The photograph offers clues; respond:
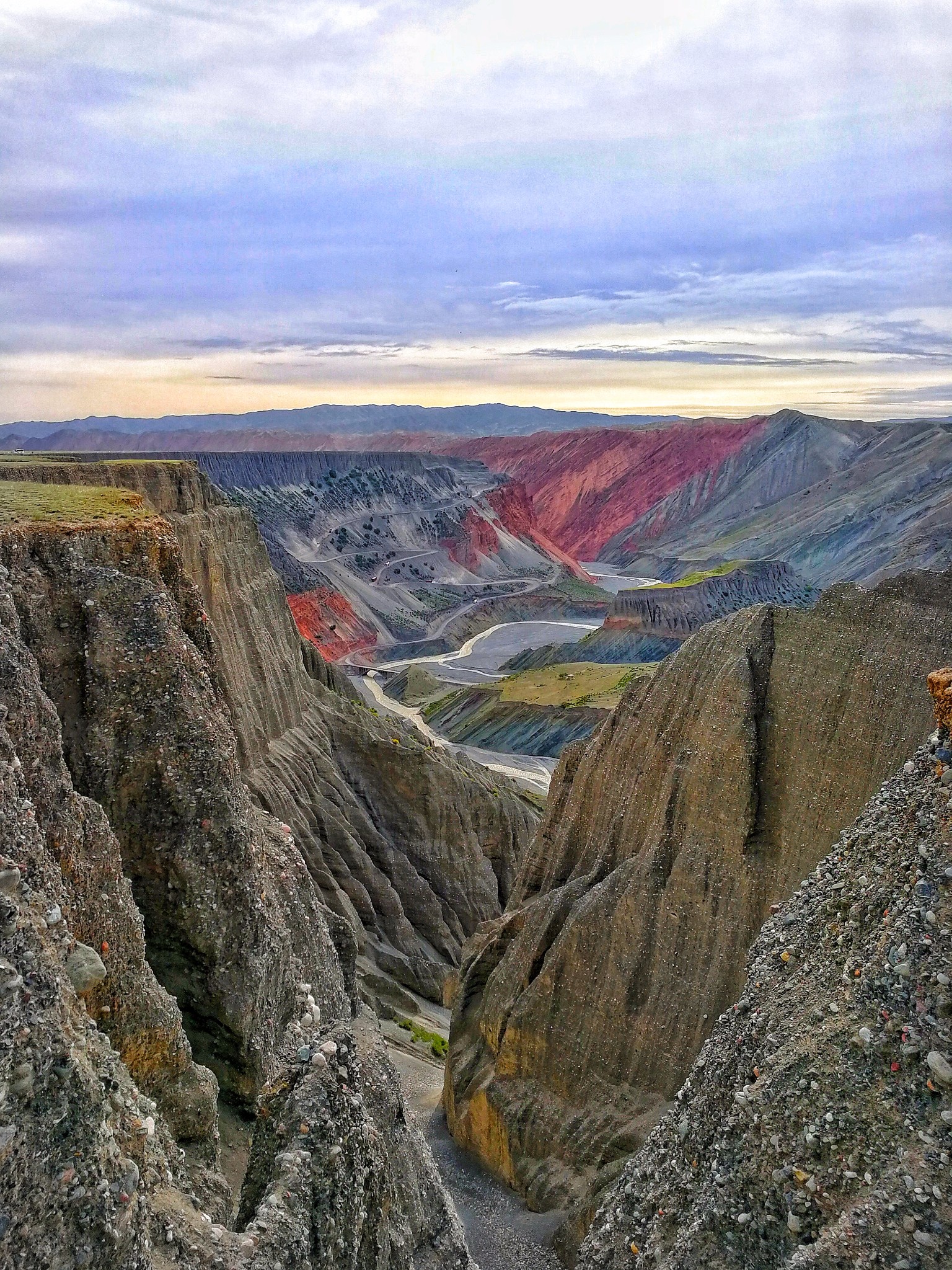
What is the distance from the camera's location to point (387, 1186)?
9867mm

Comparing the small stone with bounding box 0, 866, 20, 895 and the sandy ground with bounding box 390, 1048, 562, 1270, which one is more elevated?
the small stone with bounding box 0, 866, 20, 895

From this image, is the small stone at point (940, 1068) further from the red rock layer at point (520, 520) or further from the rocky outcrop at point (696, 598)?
the red rock layer at point (520, 520)

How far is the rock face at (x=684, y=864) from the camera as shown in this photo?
15.7m

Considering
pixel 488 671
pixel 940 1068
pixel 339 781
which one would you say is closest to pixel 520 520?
pixel 488 671

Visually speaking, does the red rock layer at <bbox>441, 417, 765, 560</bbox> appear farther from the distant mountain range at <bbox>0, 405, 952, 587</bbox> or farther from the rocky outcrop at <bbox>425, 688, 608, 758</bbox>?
the rocky outcrop at <bbox>425, 688, 608, 758</bbox>

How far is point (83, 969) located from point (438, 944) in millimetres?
23477

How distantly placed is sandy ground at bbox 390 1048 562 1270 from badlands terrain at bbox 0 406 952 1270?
7 cm

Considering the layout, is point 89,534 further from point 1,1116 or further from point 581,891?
point 581,891

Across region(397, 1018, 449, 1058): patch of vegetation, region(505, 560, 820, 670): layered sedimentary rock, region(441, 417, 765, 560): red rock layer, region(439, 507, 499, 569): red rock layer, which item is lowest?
region(397, 1018, 449, 1058): patch of vegetation

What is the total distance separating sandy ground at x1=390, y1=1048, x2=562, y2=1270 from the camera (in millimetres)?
16047

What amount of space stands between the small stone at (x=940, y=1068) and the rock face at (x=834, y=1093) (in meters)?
0.01

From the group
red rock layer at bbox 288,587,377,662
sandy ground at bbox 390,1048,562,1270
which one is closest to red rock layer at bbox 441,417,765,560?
red rock layer at bbox 288,587,377,662

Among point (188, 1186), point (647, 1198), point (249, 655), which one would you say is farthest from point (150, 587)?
point (249, 655)

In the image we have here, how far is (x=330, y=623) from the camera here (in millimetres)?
95688
